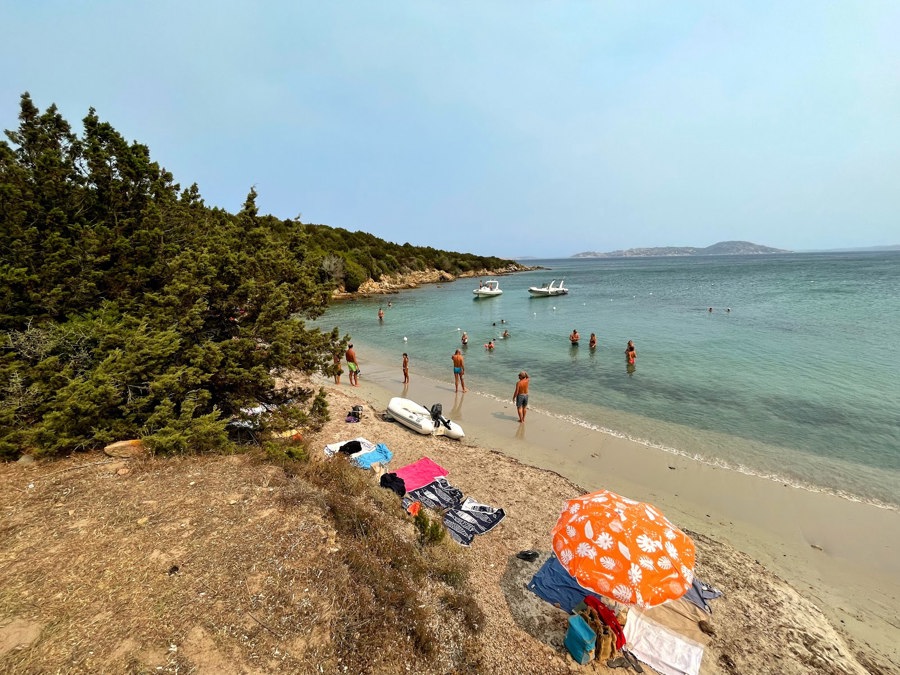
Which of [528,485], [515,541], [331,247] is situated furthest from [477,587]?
[331,247]

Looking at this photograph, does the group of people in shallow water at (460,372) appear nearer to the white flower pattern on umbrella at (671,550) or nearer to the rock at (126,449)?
the rock at (126,449)

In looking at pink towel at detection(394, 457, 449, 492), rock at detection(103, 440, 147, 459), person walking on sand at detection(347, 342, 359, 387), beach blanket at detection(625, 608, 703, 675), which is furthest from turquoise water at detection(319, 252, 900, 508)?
rock at detection(103, 440, 147, 459)

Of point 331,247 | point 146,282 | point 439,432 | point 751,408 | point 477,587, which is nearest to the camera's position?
point 477,587

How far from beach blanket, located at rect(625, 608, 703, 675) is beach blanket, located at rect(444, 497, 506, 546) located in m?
2.46

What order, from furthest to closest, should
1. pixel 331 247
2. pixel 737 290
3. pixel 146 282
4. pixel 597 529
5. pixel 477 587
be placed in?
pixel 331 247 < pixel 737 290 < pixel 146 282 < pixel 477 587 < pixel 597 529

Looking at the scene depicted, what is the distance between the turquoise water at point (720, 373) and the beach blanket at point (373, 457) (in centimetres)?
636

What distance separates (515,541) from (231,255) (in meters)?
7.86

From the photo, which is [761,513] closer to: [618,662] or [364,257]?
[618,662]

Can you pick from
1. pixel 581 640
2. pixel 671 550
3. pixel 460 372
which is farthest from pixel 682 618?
pixel 460 372

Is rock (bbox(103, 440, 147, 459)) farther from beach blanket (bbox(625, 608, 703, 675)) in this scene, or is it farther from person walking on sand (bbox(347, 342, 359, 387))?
person walking on sand (bbox(347, 342, 359, 387))

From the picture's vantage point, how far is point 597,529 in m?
4.52

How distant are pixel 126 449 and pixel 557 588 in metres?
7.12

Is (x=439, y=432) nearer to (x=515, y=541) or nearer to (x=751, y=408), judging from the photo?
(x=515, y=541)

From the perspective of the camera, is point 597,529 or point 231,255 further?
point 231,255
